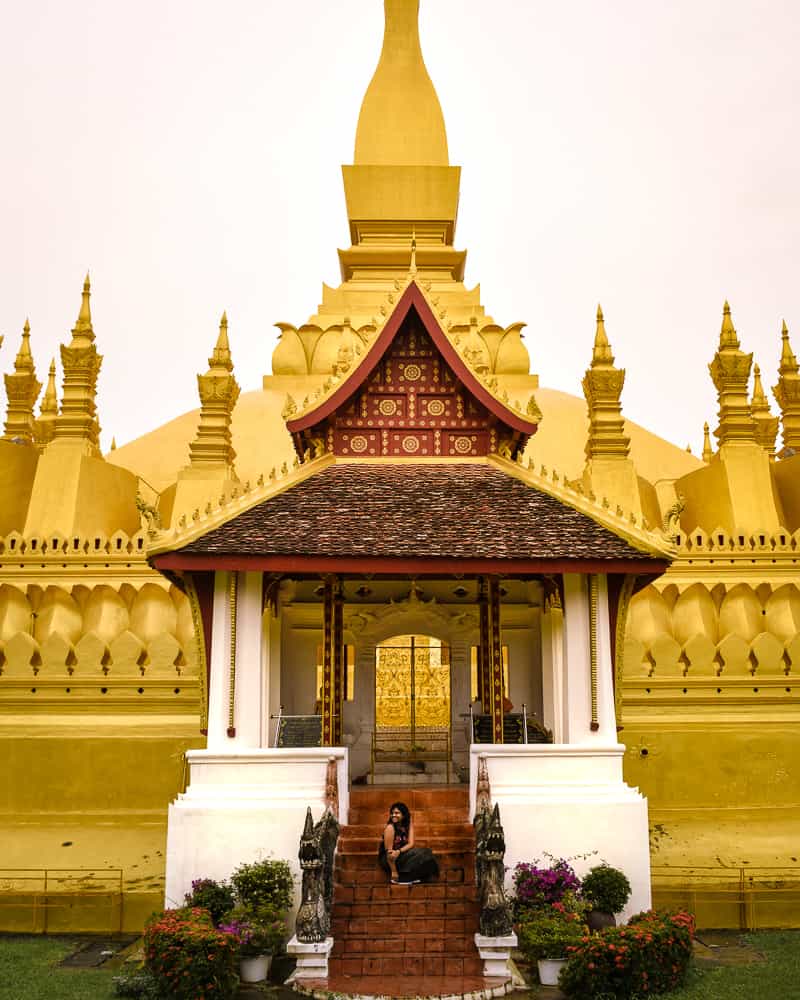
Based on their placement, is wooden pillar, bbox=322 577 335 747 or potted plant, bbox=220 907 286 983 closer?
potted plant, bbox=220 907 286 983

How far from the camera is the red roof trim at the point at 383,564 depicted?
35.9 feet

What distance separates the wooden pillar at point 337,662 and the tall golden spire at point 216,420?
19.7 feet

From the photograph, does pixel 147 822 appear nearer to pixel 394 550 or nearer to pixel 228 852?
pixel 228 852

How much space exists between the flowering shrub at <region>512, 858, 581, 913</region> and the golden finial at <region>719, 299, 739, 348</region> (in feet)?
34.5

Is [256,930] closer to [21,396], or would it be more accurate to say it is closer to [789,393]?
[21,396]

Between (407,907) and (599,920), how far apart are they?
1789 mm

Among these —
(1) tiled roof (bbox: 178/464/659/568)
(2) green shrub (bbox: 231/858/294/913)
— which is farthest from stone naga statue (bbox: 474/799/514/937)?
(1) tiled roof (bbox: 178/464/659/568)

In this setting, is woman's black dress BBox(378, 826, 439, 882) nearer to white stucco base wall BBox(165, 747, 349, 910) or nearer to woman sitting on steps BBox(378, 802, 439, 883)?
woman sitting on steps BBox(378, 802, 439, 883)

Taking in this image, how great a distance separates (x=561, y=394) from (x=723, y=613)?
9212 mm

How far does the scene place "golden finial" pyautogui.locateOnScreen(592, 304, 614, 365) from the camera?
Answer: 60.2 ft

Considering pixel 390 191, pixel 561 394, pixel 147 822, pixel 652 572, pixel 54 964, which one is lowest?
pixel 54 964

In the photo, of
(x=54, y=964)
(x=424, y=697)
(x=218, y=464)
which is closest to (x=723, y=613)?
(x=424, y=697)

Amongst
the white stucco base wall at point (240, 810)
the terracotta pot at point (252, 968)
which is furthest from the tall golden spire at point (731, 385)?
the terracotta pot at point (252, 968)

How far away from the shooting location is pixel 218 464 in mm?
17734
